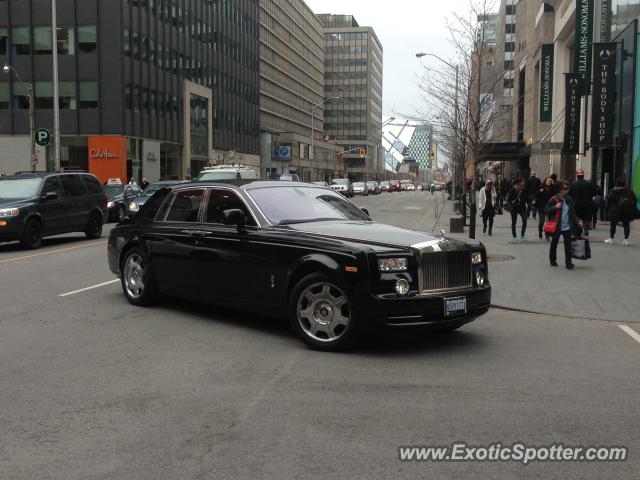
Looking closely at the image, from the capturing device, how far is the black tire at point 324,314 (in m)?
6.46

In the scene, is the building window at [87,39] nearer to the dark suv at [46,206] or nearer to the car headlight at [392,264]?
the dark suv at [46,206]

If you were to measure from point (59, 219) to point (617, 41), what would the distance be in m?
20.1

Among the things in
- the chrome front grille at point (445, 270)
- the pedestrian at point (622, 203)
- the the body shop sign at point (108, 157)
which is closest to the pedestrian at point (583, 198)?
the pedestrian at point (622, 203)

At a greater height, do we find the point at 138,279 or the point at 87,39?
the point at 87,39

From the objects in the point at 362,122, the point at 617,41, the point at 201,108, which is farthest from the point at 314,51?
the point at 617,41

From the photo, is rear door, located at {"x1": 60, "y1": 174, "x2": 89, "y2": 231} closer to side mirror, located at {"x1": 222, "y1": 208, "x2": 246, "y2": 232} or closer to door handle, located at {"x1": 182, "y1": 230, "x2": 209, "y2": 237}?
door handle, located at {"x1": 182, "y1": 230, "x2": 209, "y2": 237}

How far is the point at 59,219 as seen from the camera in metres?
17.0

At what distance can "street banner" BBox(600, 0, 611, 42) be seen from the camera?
86.4ft

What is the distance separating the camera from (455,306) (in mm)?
6555

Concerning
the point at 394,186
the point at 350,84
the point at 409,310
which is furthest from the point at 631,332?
the point at 350,84

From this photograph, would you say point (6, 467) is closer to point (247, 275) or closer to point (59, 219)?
point (247, 275)

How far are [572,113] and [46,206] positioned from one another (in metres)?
21.2

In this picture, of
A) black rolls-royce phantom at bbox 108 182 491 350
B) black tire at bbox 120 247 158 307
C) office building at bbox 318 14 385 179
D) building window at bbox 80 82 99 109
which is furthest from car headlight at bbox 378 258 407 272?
office building at bbox 318 14 385 179

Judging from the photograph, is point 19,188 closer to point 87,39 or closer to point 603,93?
point 603,93
